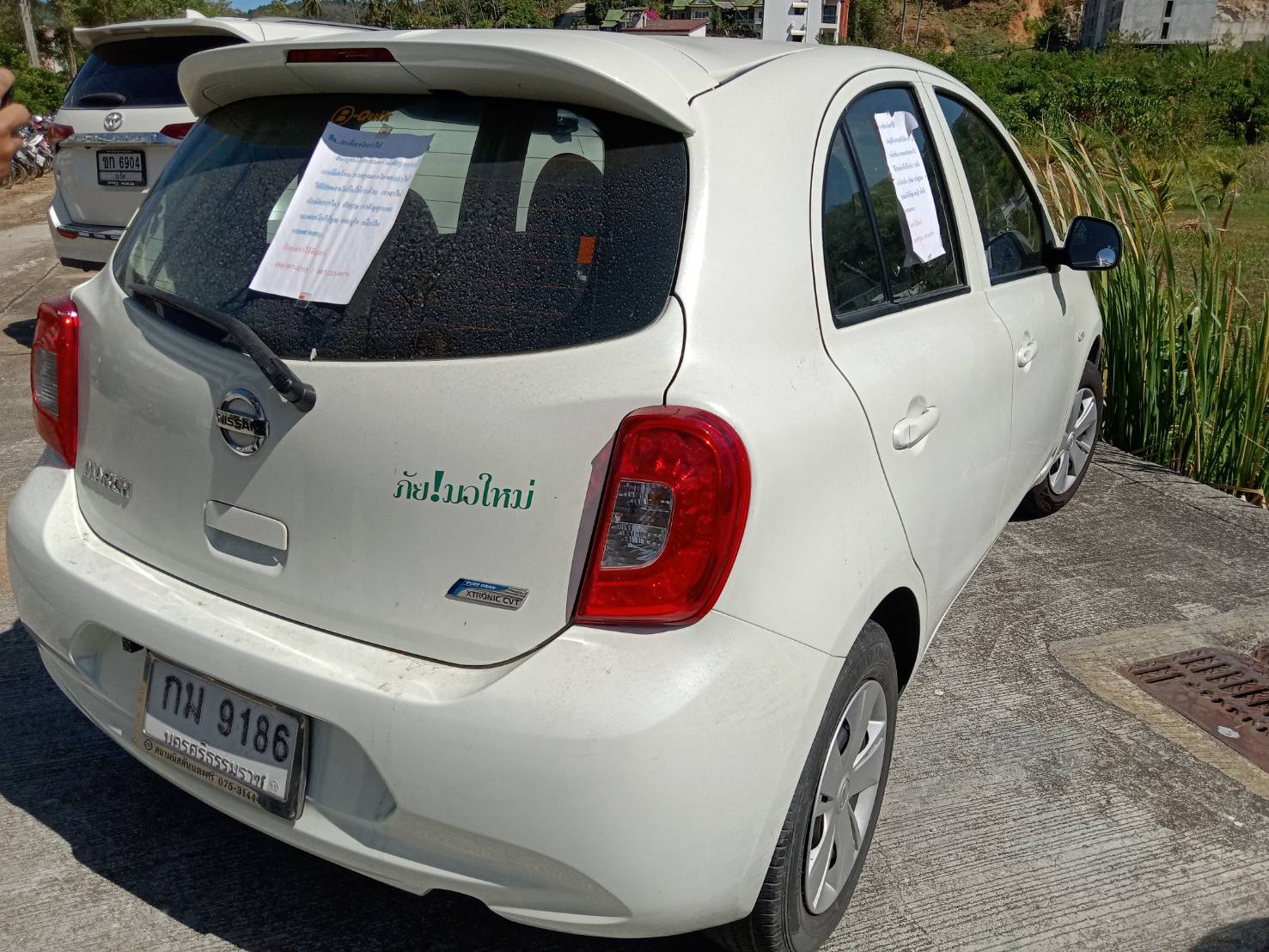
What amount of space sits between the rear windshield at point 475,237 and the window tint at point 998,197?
1575 millimetres

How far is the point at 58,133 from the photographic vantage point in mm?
6988

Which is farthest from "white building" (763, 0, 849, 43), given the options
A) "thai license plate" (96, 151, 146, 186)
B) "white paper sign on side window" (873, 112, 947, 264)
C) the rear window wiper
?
the rear window wiper

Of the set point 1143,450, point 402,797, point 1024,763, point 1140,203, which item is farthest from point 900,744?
point 1140,203

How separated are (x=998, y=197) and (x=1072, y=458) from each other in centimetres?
171

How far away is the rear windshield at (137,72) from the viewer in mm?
6734

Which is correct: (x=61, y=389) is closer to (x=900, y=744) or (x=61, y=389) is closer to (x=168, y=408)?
(x=168, y=408)

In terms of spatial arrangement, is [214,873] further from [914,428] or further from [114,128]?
[114,128]

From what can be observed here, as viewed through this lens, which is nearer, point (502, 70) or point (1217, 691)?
point (502, 70)

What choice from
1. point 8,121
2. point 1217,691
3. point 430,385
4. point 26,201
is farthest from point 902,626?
point 26,201

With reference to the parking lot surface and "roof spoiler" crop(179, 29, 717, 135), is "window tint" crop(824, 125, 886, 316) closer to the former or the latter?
"roof spoiler" crop(179, 29, 717, 135)

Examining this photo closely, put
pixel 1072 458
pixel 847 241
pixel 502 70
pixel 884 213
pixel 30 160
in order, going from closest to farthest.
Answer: pixel 502 70 → pixel 847 241 → pixel 884 213 → pixel 1072 458 → pixel 30 160

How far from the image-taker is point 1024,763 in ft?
10.1

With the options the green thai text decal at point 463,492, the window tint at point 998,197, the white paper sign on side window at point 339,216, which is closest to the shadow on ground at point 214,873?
the green thai text decal at point 463,492

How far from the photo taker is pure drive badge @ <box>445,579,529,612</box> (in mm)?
1866
